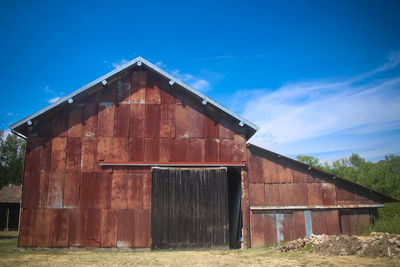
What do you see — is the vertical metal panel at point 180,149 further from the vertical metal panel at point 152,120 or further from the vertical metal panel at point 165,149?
the vertical metal panel at point 152,120

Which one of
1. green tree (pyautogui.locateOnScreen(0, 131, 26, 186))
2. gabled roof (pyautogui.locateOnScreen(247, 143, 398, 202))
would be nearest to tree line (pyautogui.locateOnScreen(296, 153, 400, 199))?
gabled roof (pyautogui.locateOnScreen(247, 143, 398, 202))

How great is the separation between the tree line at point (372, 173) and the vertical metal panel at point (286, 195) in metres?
31.1

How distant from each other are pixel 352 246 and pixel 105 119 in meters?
12.1

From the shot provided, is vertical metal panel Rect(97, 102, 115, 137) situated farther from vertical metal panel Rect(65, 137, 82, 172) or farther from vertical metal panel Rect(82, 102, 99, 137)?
vertical metal panel Rect(65, 137, 82, 172)

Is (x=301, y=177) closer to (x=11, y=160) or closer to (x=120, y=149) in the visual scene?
(x=120, y=149)

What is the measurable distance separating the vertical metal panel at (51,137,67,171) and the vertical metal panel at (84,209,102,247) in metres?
2.58

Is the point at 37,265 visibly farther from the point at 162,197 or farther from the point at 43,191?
the point at 162,197

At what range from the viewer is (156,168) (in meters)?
13.9

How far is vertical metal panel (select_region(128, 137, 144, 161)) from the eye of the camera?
1404cm

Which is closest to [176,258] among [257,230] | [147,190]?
[147,190]

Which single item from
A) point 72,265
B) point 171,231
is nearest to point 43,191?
point 72,265

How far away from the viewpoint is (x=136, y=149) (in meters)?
14.1

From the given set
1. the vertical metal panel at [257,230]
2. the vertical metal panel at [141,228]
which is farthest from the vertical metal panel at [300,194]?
the vertical metal panel at [141,228]

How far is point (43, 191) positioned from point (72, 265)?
16.4 feet
